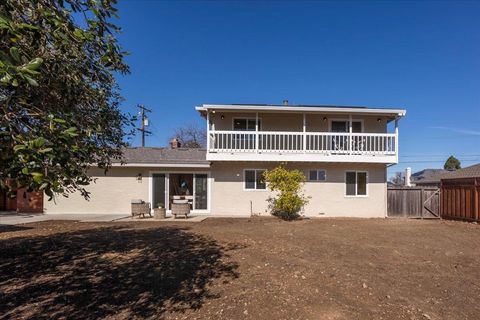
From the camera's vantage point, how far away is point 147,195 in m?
17.9

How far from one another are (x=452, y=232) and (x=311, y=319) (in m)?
10.2

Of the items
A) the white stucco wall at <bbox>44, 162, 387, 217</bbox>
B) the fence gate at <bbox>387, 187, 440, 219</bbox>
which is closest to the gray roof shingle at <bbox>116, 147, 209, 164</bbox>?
the white stucco wall at <bbox>44, 162, 387, 217</bbox>

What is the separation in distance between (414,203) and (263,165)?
811cm

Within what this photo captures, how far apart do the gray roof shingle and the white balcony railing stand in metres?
1.66

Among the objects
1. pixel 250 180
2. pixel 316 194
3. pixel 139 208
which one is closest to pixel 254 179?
pixel 250 180

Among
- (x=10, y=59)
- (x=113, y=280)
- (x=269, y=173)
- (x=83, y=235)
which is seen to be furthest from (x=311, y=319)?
(x=269, y=173)

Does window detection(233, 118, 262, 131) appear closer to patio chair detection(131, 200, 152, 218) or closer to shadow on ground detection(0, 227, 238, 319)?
patio chair detection(131, 200, 152, 218)

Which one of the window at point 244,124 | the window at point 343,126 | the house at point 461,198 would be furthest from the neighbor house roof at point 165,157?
the house at point 461,198

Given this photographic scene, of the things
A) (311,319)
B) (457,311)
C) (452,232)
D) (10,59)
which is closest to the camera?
(10,59)

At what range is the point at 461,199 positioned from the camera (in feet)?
53.0

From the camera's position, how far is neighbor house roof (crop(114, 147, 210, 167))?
17.4 m

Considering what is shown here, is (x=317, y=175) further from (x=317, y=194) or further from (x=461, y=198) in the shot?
(x=461, y=198)

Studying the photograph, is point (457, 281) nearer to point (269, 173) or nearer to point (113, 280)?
point (113, 280)

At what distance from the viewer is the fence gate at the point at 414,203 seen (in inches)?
691
